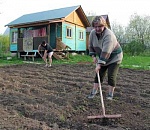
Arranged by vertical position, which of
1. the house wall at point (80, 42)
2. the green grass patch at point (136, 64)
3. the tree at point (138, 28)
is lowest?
the green grass patch at point (136, 64)

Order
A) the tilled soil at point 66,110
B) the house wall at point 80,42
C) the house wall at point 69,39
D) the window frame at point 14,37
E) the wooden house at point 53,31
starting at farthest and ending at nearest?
the window frame at point 14,37, the house wall at point 80,42, the house wall at point 69,39, the wooden house at point 53,31, the tilled soil at point 66,110

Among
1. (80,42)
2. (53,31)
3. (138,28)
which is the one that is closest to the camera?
(53,31)

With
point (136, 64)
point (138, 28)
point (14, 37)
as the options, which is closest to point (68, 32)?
point (14, 37)

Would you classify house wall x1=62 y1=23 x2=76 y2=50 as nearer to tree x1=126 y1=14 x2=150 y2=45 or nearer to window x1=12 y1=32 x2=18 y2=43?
window x1=12 y1=32 x2=18 y2=43

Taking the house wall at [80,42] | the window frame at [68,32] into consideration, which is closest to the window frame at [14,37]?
the window frame at [68,32]

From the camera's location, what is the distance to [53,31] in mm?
19719

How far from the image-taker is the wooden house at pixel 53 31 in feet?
61.2

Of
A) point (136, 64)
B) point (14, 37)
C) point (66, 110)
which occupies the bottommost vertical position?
point (66, 110)

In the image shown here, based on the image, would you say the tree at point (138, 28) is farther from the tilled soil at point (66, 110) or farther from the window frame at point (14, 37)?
the tilled soil at point (66, 110)

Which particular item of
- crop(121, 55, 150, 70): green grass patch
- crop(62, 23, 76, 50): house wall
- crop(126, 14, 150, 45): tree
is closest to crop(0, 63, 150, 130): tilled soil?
crop(121, 55, 150, 70): green grass patch

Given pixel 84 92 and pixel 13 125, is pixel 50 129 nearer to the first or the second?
pixel 13 125

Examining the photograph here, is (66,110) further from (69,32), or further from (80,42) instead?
(80,42)

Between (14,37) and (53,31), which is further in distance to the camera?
(14,37)

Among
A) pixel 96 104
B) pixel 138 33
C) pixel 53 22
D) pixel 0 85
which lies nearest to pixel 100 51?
pixel 96 104
